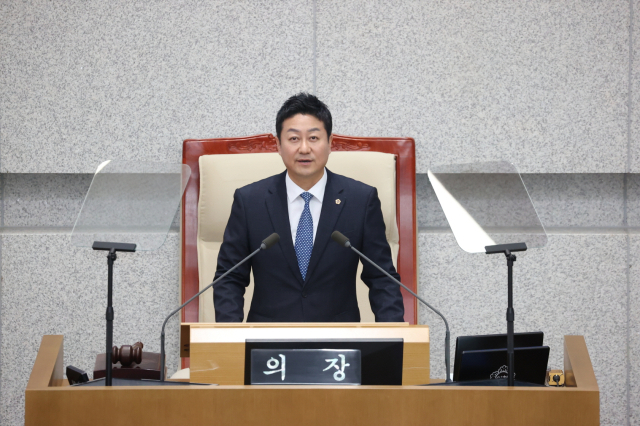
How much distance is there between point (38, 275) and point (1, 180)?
0.44 metres

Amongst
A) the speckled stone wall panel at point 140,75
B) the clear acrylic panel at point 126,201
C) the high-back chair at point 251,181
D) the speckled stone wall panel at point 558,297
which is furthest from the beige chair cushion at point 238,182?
the speckled stone wall panel at point 558,297

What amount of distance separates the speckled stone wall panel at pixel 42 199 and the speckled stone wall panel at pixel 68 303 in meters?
0.11

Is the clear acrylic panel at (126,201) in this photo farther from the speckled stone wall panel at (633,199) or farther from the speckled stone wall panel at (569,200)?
the speckled stone wall panel at (633,199)

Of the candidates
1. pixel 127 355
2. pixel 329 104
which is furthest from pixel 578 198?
pixel 127 355

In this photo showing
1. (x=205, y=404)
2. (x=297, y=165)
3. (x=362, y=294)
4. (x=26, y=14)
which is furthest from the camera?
(x=26, y=14)

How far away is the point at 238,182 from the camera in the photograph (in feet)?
7.26

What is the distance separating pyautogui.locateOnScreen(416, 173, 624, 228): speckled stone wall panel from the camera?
2572 millimetres

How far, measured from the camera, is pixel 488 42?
2.48 m

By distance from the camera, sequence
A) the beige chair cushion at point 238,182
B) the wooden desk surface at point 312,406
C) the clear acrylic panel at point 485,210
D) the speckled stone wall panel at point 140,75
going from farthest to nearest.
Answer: the speckled stone wall panel at point 140,75, the beige chair cushion at point 238,182, the clear acrylic panel at point 485,210, the wooden desk surface at point 312,406

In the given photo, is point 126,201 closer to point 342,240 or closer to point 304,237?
point 304,237

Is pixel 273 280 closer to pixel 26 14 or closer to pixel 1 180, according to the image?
pixel 1 180

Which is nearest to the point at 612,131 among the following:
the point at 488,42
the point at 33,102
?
the point at 488,42

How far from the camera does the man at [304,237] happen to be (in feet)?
6.19

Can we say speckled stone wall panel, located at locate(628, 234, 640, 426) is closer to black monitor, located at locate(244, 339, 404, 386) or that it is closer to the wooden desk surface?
the wooden desk surface
